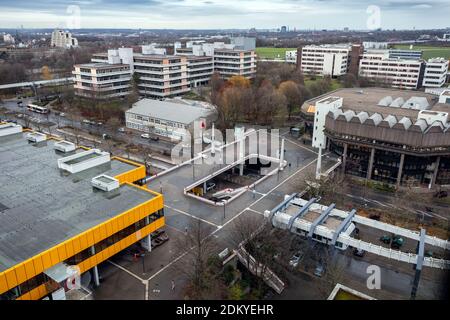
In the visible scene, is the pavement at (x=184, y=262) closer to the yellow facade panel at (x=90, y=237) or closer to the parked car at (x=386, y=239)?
the parked car at (x=386, y=239)

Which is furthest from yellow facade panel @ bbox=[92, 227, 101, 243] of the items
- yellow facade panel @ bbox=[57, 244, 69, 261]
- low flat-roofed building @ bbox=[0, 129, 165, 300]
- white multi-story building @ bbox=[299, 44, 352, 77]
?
white multi-story building @ bbox=[299, 44, 352, 77]

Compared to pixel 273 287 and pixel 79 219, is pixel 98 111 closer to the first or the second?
pixel 79 219

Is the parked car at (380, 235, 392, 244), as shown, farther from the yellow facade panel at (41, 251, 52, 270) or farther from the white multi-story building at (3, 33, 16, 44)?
the white multi-story building at (3, 33, 16, 44)

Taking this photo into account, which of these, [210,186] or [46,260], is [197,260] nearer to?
[46,260]

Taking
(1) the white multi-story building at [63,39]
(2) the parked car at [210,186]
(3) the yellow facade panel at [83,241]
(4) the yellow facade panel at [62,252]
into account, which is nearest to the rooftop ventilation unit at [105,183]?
(3) the yellow facade panel at [83,241]

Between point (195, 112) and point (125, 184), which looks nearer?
point (125, 184)
